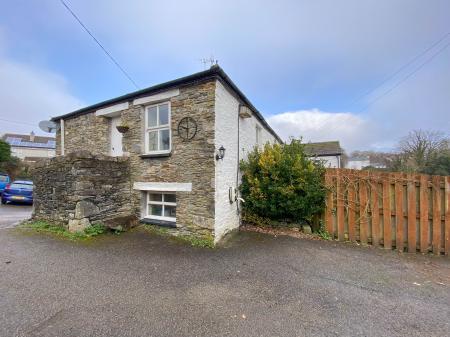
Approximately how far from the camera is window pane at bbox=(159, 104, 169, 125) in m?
6.54

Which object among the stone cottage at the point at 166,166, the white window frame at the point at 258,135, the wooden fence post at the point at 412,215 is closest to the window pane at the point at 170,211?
the stone cottage at the point at 166,166

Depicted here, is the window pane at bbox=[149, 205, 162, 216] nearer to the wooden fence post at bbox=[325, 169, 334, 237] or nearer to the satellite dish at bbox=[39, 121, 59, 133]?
the wooden fence post at bbox=[325, 169, 334, 237]

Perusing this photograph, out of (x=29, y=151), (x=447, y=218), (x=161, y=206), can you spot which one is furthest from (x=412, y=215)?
(x=29, y=151)

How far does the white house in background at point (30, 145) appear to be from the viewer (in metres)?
44.2

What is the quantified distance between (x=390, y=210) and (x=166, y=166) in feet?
19.9

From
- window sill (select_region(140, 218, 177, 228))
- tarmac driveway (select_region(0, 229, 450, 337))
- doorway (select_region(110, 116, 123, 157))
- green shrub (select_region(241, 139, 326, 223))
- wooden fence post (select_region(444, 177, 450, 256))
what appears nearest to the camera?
tarmac driveway (select_region(0, 229, 450, 337))

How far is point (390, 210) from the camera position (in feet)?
18.3

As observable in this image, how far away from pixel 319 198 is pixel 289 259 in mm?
2403

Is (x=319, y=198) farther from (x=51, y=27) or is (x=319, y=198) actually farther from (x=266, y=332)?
(x=51, y=27)

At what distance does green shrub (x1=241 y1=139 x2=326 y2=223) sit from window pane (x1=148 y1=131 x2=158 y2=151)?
2.89 metres

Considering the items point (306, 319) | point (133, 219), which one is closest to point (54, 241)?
point (133, 219)

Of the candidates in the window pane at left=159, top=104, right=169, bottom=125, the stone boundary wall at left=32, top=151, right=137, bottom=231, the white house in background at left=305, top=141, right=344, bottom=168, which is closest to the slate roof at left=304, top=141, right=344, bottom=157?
the white house in background at left=305, top=141, right=344, bottom=168

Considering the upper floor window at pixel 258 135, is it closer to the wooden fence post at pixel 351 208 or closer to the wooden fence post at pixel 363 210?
the wooden fence post at pixel 351 208

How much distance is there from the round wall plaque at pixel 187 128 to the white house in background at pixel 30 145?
4917 cm
